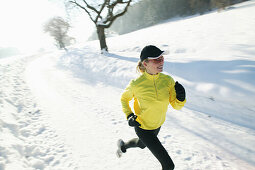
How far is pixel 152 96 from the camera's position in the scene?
73.1 inches

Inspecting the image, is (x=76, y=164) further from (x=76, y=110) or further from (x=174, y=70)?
(x=174, y=70)

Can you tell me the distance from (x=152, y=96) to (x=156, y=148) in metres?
0.75

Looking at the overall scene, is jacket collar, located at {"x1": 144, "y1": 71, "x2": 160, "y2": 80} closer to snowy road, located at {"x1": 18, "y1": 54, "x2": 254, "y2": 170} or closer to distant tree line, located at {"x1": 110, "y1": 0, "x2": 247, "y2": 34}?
snowy road, located at {"x1": 18, "y1": 54, "x2": 254, "y2": 170}

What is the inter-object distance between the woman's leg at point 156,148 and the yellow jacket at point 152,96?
0.32 ft

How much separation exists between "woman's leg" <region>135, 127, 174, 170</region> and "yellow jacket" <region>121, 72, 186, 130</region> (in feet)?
0.32

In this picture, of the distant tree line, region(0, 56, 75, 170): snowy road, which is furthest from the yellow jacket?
the distant tree line

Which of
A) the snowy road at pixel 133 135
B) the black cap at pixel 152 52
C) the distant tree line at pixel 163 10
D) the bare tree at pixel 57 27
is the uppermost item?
the distant tree line at pixel 163 10

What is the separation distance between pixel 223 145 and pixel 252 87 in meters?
1.94

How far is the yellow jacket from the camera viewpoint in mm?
1860

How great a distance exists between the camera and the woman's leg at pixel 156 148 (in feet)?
5.92

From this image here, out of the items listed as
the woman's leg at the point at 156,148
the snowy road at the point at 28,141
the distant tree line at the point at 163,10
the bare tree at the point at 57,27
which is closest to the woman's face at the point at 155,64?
the woman's leg at the point at 156,148

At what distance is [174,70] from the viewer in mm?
5797

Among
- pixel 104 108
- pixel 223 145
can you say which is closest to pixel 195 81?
pixel 223 145

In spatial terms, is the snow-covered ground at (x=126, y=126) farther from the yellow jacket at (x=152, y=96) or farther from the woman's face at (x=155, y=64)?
the woman's face at (x=155, y=64)
